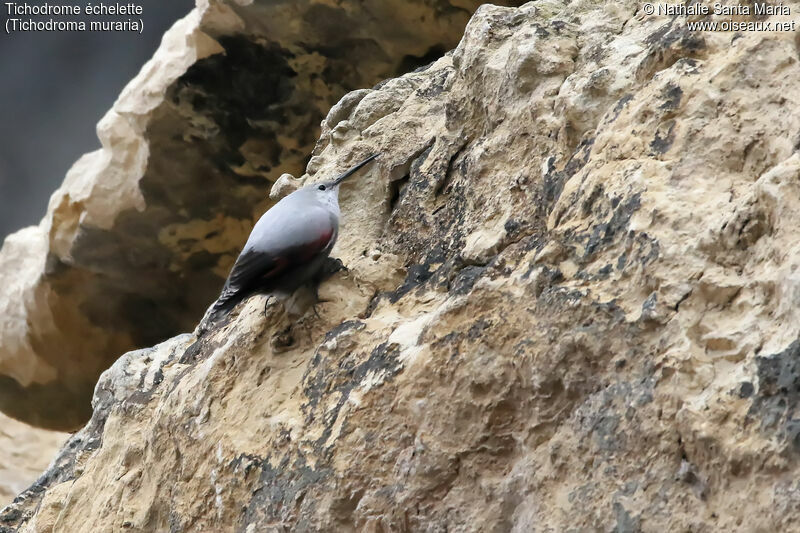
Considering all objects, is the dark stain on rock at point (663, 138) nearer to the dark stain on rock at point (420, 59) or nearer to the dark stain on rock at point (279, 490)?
the dark stain on rock at point (279, 490)

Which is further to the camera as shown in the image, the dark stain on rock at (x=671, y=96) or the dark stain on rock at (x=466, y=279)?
the dark stain on rock at (x=466, y=279)

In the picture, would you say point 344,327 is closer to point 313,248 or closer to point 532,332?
point 313,248

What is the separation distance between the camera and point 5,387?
5.25m

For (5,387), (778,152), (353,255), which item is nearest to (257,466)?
(353,255)

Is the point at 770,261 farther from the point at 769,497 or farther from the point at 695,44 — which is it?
the point at 695,44

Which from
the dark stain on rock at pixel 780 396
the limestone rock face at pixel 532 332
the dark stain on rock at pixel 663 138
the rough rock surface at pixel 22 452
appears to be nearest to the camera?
the dark stain on rock at pixel 780 396

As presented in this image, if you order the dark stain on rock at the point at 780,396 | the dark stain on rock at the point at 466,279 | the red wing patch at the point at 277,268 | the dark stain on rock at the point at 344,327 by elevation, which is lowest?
the dark stain on rock at the point at 780,396

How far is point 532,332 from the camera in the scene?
1.64 m

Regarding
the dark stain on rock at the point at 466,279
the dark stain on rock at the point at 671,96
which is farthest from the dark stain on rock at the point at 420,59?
the dark stain on rock at the point at 671,96

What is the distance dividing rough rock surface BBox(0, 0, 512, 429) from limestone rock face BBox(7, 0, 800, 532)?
58.2 inches

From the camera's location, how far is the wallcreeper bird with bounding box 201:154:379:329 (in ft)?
6.79

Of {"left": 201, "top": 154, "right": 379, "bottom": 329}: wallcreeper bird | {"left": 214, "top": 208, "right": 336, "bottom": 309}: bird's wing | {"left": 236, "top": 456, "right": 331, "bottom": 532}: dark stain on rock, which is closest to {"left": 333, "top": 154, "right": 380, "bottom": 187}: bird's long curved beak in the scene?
{"left": 201, "top": 154, "right": 379, "bottom": 329}: wallcreeper bird

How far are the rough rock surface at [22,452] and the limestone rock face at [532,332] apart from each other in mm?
2793

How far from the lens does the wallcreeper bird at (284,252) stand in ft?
6.79
